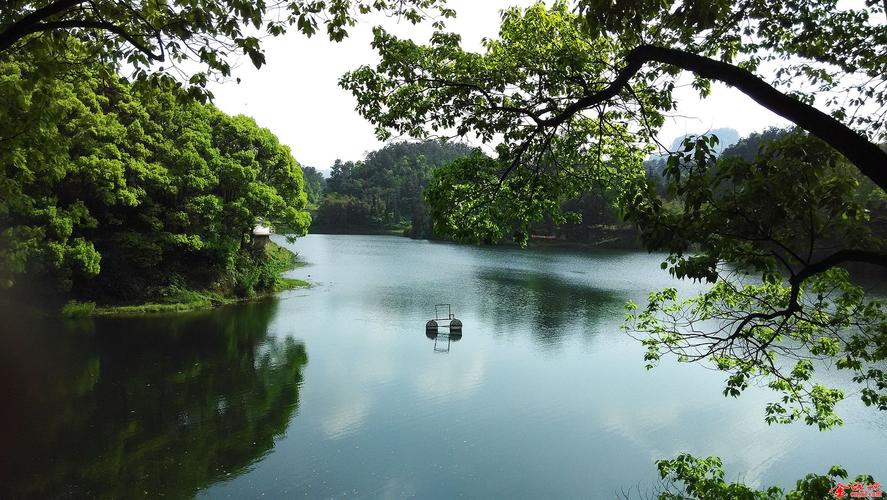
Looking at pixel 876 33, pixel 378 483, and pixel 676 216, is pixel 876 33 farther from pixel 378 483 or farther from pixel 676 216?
pixel 378 483

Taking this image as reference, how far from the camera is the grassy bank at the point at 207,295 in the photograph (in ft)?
69.4

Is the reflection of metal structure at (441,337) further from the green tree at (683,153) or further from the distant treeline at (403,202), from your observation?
the distant treeline at (403,202)

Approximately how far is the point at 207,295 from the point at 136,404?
476 inches

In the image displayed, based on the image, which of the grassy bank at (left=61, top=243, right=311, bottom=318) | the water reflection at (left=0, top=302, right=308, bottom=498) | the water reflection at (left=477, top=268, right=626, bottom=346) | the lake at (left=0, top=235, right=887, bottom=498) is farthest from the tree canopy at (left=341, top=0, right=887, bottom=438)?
the grassy bank at (left=61, top=243, right=311, bottom=318)

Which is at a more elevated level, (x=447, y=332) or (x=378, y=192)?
(x=378, y=192)

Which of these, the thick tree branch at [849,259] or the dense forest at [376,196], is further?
the dense forest at [376,196]

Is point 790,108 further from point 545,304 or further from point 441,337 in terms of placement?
point 545,304

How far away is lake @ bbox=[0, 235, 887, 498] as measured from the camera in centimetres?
1025

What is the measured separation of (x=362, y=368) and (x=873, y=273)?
37.6 metres

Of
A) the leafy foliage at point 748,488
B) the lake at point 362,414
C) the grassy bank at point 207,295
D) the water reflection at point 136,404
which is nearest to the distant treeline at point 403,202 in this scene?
the grassy bank at point 207,295

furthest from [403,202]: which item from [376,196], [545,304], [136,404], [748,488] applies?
[748,488]

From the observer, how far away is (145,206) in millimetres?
22438

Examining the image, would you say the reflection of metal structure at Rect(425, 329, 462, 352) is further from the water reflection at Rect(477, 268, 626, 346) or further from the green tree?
the green tree

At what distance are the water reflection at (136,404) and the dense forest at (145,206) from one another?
103 inches
